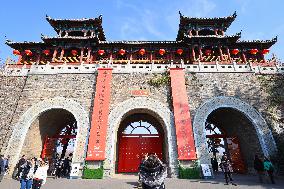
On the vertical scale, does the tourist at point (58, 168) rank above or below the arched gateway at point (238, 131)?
below

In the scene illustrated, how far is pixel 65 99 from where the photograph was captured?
40.0 feet

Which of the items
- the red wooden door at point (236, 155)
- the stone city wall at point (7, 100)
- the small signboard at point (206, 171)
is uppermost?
the stone city wall at point (7, 100)

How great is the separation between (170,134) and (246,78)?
5.92m

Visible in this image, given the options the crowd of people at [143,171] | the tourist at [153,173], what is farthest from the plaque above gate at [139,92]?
the tourist at [153,173]

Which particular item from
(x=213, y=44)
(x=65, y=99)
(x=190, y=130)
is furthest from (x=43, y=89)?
(x=213, y=44)

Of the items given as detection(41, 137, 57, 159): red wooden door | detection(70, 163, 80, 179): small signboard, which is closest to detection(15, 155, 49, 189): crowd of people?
detection(70, 163, 80, 179): small signboard

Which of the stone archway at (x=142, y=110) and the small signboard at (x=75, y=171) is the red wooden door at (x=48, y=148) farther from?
the stone archway at (x=142, y=110)

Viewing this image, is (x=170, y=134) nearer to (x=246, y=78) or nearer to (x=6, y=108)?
(x=246, y=78)

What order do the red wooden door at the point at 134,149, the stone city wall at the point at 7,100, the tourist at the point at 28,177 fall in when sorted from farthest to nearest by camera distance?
the red wooden door at the point at 134,149 < the stone city wall at the point at 7,100 < the tourist at the point at 28,177

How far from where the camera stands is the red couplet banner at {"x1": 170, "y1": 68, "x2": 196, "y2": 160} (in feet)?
34.1

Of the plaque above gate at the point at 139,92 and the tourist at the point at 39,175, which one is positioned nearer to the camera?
the tourist at the point at 39,175

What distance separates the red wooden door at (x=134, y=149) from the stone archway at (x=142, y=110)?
2.22 meters

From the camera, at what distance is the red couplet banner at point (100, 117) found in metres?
10.4

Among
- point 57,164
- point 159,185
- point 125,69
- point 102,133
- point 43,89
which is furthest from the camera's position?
point 125,69
